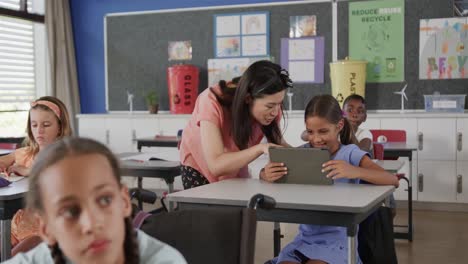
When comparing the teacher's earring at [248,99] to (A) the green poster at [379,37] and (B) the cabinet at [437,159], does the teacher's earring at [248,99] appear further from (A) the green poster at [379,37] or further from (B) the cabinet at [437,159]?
(A) the green poster at [379,37]

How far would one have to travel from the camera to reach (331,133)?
7.97ft

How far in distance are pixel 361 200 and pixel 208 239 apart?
0.60 meters

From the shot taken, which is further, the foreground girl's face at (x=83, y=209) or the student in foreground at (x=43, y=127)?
the student in foreground at (x=43, y=127)

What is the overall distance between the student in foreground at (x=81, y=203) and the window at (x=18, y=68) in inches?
213

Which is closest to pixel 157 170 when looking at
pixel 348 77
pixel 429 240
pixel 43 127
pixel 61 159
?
pixel 43 127

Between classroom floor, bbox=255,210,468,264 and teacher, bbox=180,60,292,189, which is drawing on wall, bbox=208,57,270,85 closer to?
classroom floor, bbox=255,210,468,264

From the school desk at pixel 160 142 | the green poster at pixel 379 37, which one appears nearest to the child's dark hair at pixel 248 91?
the school desk at pixel 160 142

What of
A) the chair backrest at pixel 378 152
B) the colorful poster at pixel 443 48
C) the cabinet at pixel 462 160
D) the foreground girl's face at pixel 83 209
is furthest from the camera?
the colorful poster at pixel 443 48

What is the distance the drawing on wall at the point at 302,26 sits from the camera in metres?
5.66

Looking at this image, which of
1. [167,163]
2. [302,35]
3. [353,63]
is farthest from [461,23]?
[167,163]

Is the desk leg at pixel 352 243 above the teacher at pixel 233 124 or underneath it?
underneath

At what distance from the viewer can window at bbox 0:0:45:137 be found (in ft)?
19.6

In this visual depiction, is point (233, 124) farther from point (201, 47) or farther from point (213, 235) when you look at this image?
point (201, 47)

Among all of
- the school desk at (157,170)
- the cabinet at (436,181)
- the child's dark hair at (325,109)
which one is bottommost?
the cabinet at (436,181)
